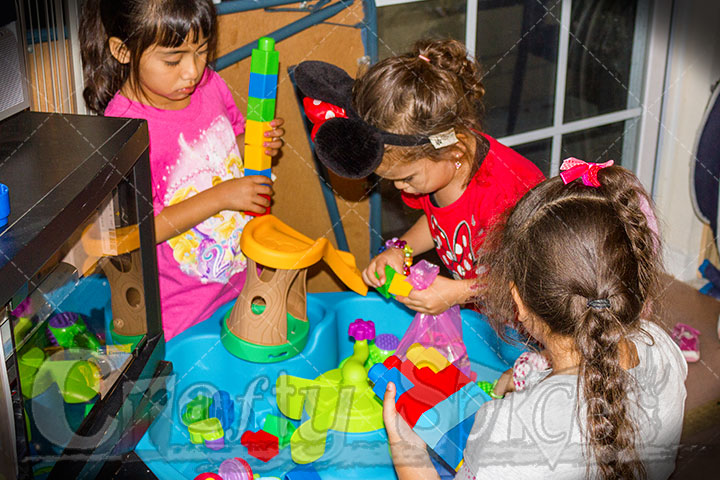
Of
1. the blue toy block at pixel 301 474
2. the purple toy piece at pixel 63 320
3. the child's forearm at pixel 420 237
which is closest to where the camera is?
the purple toy piece at pixel 63 320

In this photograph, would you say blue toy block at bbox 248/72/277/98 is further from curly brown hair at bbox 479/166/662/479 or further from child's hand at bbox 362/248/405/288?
curly brown hair at bbox 479/166/662/479

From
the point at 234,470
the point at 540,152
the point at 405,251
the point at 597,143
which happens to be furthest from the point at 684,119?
the point at 234,470

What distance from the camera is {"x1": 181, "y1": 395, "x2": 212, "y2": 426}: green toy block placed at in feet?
3.45

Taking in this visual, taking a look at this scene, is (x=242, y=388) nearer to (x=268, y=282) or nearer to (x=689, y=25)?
(x=268, y=282)

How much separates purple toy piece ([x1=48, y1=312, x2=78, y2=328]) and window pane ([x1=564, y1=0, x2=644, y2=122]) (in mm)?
1277

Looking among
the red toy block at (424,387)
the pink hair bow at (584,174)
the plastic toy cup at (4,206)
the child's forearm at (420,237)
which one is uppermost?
the plastic toy cup at (4,206)

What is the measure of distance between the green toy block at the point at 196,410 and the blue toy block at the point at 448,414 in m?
0.31

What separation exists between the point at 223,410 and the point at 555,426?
0.52m

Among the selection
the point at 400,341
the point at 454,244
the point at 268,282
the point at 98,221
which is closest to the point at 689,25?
the point at 454,244

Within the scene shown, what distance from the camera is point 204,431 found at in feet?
3.37

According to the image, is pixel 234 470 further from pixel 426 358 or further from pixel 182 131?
pixel 182 131

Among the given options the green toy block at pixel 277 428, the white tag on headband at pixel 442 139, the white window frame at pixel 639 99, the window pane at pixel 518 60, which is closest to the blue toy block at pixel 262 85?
the white tag on headband at pixel 442 139

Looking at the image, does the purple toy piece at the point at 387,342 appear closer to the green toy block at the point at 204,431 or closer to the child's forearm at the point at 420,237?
the child's forearm at the point at 420,237

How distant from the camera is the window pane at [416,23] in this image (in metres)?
1.46
